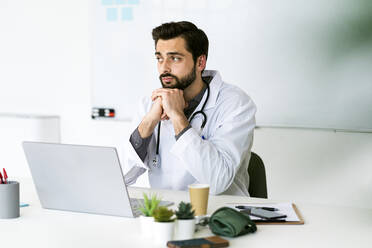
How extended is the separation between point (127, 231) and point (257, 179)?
882mm

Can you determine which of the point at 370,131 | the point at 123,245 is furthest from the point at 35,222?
the point at 370,131

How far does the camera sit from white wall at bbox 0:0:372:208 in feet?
9.81

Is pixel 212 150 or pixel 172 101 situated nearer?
pixel 212 150

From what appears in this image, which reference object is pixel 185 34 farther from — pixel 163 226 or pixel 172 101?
pixel 163 226

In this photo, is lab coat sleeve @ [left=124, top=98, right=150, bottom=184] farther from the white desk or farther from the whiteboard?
the whiteboard

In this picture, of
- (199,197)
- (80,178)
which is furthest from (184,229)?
(80,178)

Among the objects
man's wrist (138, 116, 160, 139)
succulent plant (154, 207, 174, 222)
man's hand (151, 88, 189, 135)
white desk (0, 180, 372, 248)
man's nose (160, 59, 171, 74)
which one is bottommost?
white desk (0, 180, 372, 248)

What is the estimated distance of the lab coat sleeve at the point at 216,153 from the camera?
1.80 m

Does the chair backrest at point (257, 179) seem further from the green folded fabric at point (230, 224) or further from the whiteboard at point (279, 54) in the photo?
the whiteboard at point (279, 54)

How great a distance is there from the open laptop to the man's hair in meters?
0.85

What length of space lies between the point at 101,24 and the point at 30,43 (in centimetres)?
63

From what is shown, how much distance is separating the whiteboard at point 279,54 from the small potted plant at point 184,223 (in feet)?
6.41

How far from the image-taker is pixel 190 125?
192cm

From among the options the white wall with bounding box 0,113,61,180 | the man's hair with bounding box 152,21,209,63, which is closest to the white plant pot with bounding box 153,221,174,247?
the man's hair with bounding box 152,21,209,63
